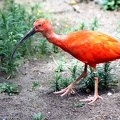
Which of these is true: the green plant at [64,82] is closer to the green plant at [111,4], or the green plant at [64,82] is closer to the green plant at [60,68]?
the green plant at [60,68]

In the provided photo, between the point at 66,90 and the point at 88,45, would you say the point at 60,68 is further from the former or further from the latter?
the point at 88,45

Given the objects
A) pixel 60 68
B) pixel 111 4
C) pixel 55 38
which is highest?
pixel 55 38

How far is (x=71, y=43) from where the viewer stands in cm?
630

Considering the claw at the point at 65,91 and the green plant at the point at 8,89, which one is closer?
the claw at the point at 65,91

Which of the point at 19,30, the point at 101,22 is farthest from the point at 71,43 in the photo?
the point at 101,22

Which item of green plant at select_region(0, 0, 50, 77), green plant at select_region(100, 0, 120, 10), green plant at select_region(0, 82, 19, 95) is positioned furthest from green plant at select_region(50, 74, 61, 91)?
green plant at select_region(100, 0, 120, 10)

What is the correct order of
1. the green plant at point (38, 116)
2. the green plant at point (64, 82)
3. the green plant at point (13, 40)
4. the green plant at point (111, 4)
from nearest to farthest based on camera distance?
the green plant at point (38, 116) < the green plant at point (64, 82) < the green plant at point (13, 40) < the green plant at point (111, 4)

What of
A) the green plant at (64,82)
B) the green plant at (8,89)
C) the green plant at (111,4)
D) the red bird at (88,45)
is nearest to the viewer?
the red bird at (88,45)

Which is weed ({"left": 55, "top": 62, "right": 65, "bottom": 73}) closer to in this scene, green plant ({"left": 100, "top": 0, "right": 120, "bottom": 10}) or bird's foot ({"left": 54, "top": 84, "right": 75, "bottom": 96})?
bird's foot ({"left": 54, "top": 84, "right": 75, "bottom": 96})

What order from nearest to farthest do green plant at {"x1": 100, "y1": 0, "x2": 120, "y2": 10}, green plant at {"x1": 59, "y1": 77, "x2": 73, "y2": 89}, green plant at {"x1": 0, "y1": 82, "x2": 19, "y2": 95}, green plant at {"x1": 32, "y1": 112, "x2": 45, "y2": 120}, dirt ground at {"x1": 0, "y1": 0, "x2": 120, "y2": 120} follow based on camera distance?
green plant at {"x1": 32, "y1": 112, "x2": 45, "y2": 120} < dirt ground at {"x1": 0, "y1": 0, "x2": 120, "y2": 120} < green plant at {"x1": 0, "y1": 82, "x2": 19, "y2": 95} < green plant at {"x1": 59, "y1": 77, "x2": 73, "y2": 89} < green plant at {"x1": 100, "y1": 0, "x2": 120, "y2": 10}

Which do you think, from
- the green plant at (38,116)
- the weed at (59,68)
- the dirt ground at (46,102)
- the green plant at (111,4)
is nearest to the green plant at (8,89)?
the dirt ground at (46,102)

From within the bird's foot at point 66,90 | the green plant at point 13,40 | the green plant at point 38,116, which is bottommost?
the bird's foot at point 66,90

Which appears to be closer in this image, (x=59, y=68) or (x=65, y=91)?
(x=65, y=91)

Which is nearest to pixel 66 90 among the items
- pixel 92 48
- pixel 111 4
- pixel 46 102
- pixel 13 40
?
pixel 46 102
